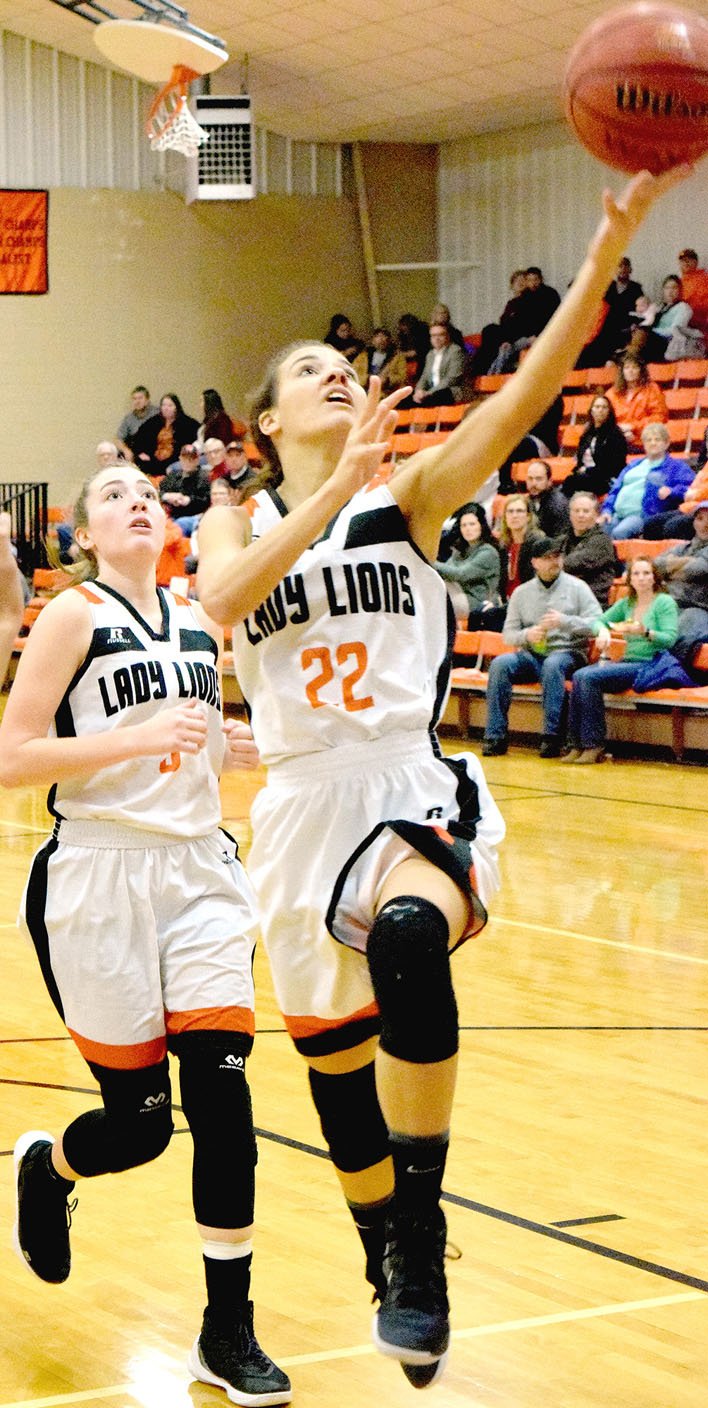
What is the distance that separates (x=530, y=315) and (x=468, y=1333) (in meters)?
14.9

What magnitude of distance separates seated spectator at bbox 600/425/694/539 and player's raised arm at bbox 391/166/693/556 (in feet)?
34.0

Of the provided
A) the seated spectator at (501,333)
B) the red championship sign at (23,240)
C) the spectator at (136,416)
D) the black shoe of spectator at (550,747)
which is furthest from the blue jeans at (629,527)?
the red championship sign at (23,240)

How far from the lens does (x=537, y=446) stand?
15469 millimetres

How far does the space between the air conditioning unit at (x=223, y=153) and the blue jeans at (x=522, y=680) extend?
7.70 meters

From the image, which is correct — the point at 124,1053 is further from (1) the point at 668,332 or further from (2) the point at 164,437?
(2) the point at 164,437

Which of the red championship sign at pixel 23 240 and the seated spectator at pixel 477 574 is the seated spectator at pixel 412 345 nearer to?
the red championship sign at pixel 23 240

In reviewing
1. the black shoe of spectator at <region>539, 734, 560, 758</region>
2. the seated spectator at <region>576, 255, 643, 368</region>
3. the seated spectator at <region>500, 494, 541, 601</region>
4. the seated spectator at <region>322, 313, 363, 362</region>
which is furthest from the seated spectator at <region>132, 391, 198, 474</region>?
the black shoe of spectator at <region>539, 734, 560, 758</region>

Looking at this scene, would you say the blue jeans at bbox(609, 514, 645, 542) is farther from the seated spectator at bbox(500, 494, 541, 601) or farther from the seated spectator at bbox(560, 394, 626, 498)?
the seated spectator at bbox(500, 494, 541, 601)

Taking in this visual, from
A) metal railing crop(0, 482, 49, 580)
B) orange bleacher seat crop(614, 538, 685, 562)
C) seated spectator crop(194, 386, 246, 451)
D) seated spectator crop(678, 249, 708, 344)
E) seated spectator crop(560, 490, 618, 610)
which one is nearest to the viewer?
seated spectator crop(560, 490, 618, 610)

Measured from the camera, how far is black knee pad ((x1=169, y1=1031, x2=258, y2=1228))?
9.96ft

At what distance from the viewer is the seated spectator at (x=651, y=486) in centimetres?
1327

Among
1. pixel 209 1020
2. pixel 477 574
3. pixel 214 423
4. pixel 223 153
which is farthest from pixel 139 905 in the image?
pixel 223 153

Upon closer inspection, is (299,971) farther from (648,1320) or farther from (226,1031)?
(648,1320)

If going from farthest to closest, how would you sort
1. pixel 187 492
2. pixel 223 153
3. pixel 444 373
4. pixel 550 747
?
pixel 223 153
pixel 444 373
pixel 187 492
pixel 550 747
